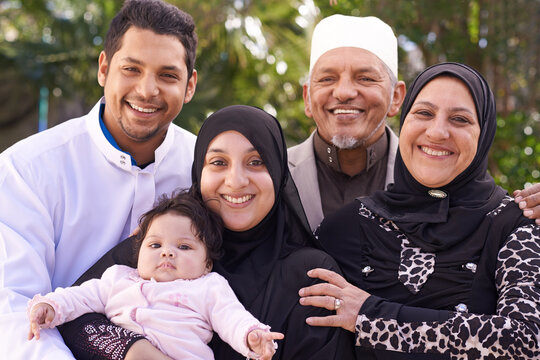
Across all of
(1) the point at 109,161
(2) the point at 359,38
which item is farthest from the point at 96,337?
(2) the point at 359,38

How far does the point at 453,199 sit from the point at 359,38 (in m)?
1.50

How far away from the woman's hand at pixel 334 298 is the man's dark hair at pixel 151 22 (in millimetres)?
1629

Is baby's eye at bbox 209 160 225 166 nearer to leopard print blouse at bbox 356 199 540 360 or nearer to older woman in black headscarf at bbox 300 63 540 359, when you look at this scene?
older woman in black headscarf at bbox 300 63 540 359

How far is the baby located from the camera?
8.35 feet

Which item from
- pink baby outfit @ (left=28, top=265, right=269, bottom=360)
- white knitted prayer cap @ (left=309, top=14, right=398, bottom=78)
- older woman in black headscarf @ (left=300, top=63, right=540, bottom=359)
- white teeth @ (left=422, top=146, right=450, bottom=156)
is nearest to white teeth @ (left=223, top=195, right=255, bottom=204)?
pink baby outfit @ (left=28, top=265, right=269, bottom=360)

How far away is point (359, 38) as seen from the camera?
397cm

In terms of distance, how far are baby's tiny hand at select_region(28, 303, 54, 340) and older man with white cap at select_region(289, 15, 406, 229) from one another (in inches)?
65.9

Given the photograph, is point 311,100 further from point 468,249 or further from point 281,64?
point 281,64

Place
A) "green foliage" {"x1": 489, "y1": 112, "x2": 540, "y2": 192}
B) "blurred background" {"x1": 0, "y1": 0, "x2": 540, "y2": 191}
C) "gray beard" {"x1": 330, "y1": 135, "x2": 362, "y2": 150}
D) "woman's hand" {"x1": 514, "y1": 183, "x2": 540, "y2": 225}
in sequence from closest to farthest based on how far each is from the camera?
"woman's hand" {"x1": 514, "y1": 183, "x2": 540, "y2": 225}
"gray beard" {"x1": 330, "y1": 135, "x2": 362, "y2": 150}
"green foliage" {"x1": 489, "y1": 112, "x2": 540, "y2": 192}
"blurred background" {"x1": 0, "y1": 0, "x2": 540, "y2": 191}

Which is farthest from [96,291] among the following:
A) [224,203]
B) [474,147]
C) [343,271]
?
[474,147]

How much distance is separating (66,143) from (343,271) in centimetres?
165

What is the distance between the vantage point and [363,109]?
12.7 feet

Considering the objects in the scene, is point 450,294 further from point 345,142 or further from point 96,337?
point 96,337

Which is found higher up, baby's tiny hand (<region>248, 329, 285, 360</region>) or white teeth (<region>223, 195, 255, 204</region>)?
white teeth (<region>223, 195, 255, 204</region>)
